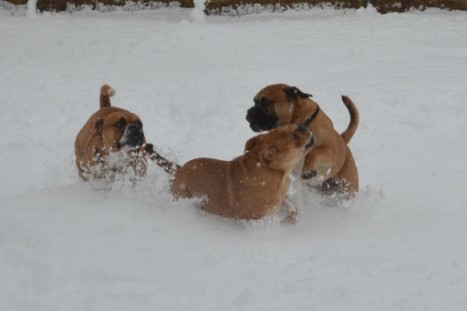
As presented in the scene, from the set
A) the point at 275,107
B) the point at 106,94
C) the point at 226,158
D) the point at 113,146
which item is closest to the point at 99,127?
the point at 113,146

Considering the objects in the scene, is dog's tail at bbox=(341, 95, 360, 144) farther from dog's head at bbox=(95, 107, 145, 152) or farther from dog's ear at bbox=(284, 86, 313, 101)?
dog's head at bbox=(95, 107, 145, 152)

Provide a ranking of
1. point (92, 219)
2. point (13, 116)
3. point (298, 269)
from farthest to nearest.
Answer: point (13, 116) → point (92, 219) → point (298, 269)

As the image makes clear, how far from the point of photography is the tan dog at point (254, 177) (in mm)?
4781

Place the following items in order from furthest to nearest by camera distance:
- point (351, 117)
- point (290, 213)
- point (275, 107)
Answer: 1. point (351, 117)
2. point (275, 107)
3. point (290, 213)

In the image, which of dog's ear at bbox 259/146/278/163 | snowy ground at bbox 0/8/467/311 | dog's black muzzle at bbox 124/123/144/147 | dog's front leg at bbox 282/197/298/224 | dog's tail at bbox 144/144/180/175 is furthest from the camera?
dog's tail at bbox 144/144/180/175

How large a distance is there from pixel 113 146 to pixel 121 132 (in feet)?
0.52

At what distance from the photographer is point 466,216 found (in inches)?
198

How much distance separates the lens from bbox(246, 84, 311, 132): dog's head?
5.38m

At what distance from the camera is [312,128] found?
216 inches

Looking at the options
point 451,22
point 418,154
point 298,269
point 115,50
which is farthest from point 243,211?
point 451,22

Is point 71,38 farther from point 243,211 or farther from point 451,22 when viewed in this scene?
point 243,211

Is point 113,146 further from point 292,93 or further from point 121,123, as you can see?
point 292,93

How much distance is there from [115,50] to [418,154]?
705 centimetres

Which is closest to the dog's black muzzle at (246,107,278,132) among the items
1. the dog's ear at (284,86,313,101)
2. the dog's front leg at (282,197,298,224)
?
the dog's ear at (284,86,313,101)
